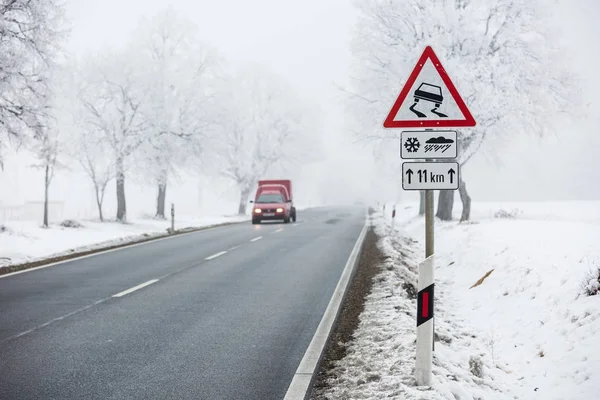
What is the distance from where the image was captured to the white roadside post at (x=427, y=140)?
448cm

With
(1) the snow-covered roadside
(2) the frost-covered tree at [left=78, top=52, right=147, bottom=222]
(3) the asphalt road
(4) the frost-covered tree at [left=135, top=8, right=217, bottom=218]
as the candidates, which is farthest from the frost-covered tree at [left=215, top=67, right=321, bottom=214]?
(3) the asphalt road

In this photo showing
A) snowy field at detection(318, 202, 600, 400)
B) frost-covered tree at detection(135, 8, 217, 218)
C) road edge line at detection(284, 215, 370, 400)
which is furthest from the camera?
frost-covered tree at detection(135, 8, 217, 218)

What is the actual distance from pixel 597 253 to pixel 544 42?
1480cm

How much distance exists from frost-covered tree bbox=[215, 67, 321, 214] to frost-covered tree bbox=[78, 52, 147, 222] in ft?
48.8

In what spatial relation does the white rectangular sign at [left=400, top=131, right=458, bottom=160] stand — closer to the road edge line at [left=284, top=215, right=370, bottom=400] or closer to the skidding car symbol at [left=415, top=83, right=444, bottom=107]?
the skidding car symbol at [left=415, top=83, right=444, bottom=107]

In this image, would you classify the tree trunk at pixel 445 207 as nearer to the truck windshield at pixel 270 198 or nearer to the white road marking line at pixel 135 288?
the truck windshield at pixel 270 198

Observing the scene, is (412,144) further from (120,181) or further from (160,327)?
(120,181)

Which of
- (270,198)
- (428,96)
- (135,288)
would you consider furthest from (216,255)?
(270,198)

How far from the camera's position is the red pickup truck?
Answer: 29.2 metres

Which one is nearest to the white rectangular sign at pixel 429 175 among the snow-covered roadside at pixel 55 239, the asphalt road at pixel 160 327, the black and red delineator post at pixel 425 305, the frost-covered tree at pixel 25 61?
the black and red delineator post at pixel 425 305

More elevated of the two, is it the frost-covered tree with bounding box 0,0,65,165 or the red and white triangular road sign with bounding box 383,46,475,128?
the frost-covered tree with bounding box 0,0,65,165

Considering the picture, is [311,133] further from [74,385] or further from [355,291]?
[74,385]

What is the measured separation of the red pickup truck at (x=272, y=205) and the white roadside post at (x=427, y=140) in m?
24.5

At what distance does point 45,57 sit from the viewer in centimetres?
1478
